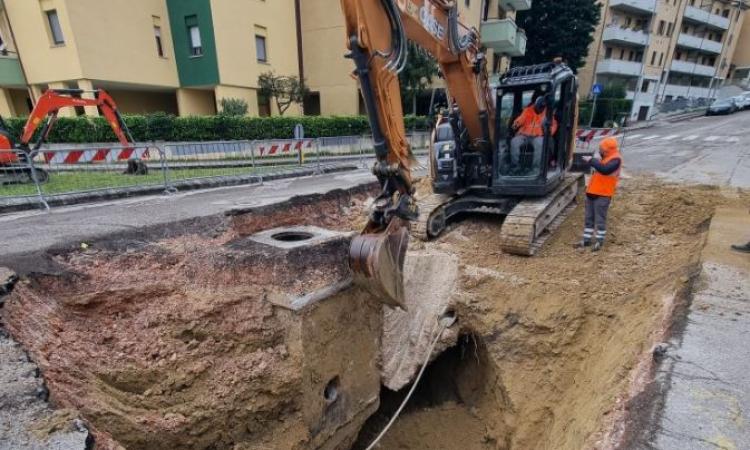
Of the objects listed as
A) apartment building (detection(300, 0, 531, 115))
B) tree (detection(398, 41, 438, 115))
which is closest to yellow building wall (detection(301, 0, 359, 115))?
apartment building (detection(300, 0, 531, 115))

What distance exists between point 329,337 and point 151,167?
9004 millimetres

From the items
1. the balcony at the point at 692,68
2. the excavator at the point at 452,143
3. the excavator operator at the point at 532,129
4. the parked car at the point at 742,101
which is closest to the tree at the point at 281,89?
the excavator at the point at 452,143

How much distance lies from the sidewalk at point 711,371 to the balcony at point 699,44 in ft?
147

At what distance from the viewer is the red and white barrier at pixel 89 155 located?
301 inches

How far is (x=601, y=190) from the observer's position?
558cm

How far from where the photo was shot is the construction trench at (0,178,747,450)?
3314mm

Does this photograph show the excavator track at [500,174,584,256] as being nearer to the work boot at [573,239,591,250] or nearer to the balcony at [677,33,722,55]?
the work boot at [573,239,591,250]

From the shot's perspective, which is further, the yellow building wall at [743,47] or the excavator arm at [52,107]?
the yellow building wall at [743,47]

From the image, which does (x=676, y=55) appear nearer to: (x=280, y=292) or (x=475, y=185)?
(x=475, y=185)

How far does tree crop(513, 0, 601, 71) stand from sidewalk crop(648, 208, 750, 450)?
26057mm

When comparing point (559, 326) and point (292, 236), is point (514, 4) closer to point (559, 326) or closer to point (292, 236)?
point (292, 236)

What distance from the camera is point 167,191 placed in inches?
327

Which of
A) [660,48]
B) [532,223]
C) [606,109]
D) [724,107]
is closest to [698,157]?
[532,223]

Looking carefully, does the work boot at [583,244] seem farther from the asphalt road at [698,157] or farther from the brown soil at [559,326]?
the asphalt road at [698,157]
